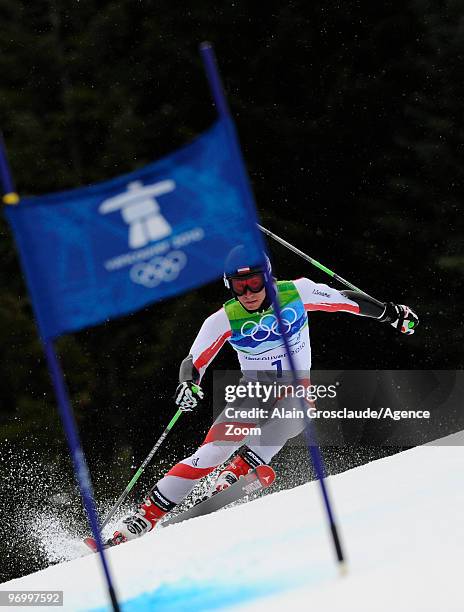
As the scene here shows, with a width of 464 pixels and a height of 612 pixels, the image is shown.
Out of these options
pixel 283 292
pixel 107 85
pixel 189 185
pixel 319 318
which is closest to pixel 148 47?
pixel 107 85

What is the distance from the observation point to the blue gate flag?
412 centimetres

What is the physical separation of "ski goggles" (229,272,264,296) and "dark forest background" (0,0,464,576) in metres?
8.04

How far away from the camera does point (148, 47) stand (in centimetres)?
1580

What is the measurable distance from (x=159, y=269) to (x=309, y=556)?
1.56m

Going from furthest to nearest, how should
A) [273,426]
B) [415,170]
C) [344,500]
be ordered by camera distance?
[415,170]
[273,426]
[344,500]

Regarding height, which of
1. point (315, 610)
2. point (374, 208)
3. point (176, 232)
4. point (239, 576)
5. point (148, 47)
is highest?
point (176, 232)

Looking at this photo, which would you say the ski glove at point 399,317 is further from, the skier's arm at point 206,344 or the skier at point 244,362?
the skier's arm at point 206,344

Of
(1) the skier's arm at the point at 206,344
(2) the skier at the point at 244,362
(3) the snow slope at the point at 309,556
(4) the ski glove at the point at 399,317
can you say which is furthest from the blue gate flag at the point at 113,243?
(4) the ski glove at the point at 399,317

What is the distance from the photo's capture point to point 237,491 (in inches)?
265

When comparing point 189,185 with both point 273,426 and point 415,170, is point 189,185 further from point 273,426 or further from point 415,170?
point 415,170

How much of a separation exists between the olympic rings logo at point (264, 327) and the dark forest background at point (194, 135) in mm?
7852

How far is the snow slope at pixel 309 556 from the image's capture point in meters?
3.93

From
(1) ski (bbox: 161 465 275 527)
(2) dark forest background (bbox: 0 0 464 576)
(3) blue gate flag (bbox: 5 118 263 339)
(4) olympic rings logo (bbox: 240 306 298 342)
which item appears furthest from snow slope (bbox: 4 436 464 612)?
(2) dark forest background (bbox: 0 0 464 576)

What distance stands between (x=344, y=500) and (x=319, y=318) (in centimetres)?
891
